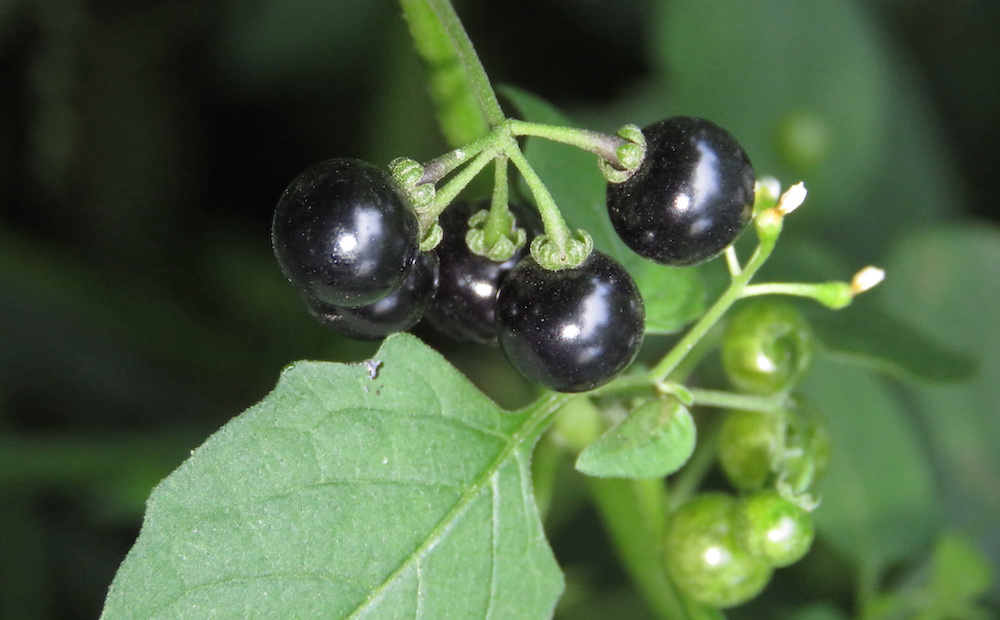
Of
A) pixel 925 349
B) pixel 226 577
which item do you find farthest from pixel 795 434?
pixel 226 577

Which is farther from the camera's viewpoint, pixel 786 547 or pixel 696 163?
pixel 786 547

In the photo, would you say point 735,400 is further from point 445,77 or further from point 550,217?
point 445,77

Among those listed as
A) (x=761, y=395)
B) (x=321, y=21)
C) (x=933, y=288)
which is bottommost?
(x=933, y=288)

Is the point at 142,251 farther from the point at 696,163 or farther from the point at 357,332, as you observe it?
the point at 696,163

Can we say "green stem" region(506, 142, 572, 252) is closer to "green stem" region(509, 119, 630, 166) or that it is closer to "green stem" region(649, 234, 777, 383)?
"green stem" region(509, 119, 630, 166)

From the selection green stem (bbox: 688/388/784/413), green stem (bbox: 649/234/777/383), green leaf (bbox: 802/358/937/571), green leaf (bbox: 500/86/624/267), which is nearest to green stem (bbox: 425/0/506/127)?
green leaf (bbox: 500/86/624/267)

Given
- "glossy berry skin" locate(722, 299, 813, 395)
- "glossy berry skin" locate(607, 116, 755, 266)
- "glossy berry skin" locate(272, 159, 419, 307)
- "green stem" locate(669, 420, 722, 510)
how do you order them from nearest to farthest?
"glossy berry skin" locate(272, 159, 419, 307)
"glossy berry skin" locate(607, 116, 755, 266)
"glossy berry skin" locate(722, 299, 813, 395)
"green stem" locate(669, 420, 722, 510)
